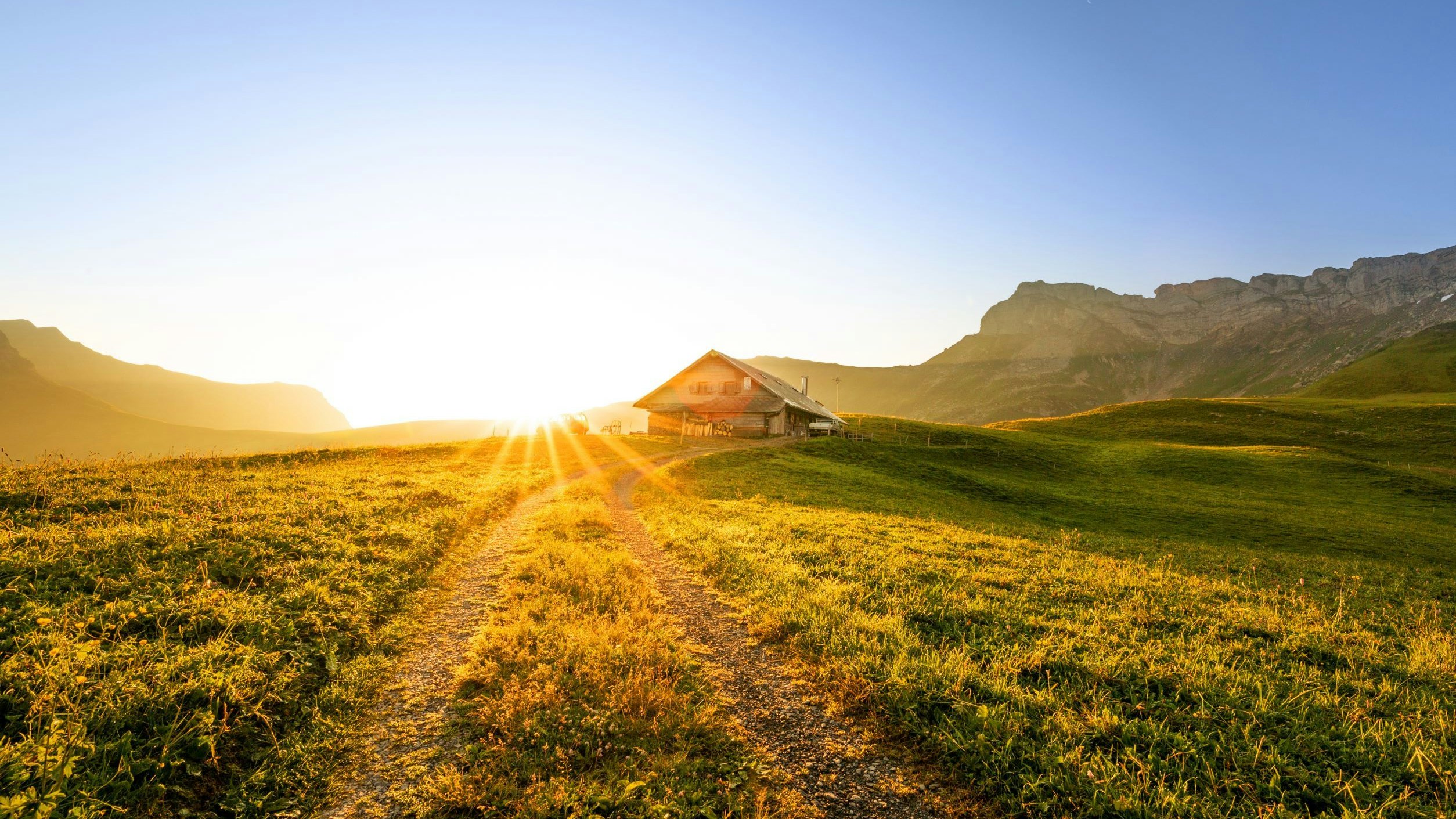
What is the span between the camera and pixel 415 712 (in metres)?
6.24

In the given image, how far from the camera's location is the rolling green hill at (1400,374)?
115m

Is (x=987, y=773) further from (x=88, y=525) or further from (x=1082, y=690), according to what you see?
(x=88, y=525)

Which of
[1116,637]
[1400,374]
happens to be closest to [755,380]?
[1116,637]

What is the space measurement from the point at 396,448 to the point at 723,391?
3193cm

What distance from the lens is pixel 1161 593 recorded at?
12.0 metres

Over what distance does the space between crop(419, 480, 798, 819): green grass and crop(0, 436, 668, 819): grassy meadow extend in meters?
1.46

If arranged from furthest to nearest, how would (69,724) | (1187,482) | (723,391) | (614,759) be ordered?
(723,391), (1187,482), (614,759), (69,724)

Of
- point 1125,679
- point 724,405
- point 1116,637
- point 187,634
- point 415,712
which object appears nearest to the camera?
point 415,712

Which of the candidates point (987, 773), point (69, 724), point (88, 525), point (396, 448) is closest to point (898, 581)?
point (987, 773)

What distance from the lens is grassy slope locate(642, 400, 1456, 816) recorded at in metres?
5.40

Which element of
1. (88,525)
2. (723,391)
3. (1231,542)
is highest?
(723,391)

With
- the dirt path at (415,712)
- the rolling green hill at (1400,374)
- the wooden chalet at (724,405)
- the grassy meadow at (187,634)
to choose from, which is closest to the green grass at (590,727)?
the dirt path at (415,712)

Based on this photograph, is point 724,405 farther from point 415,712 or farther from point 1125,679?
point 415,712

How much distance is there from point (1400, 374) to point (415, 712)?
19753 cm
